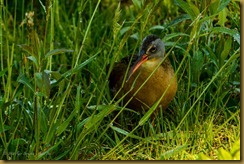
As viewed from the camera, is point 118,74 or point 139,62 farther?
point 118,74

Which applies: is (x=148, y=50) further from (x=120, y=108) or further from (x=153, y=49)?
(x=120, y=108)

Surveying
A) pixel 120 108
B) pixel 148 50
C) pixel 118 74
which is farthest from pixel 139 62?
pixel 120 108

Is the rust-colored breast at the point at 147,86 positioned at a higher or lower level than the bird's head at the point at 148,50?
lower

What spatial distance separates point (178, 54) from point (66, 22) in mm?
920

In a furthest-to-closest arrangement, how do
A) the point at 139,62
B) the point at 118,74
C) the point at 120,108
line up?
1. the point at 118,74
2. the point at 139,62
3. the point at 120,108

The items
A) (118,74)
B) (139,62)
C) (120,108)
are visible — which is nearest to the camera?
(120,108)

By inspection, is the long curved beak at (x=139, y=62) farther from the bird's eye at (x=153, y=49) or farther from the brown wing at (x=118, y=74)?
the brown wing at (x=118, y=74)

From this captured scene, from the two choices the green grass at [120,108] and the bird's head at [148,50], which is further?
the bird's head at [148,50]

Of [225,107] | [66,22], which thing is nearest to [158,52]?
[225,107]

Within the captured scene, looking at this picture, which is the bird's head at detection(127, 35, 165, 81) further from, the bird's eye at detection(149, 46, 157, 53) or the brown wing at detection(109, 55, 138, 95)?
the brown wing at detection(109, 55, 138, 95)

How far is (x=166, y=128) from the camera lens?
3.24 metres

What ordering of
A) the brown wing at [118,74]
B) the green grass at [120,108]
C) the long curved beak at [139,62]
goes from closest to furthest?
the green grass at [120,108] < the long curved beak at [139,62] < the brown wing at [118,74]

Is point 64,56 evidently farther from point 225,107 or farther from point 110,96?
point 225,107

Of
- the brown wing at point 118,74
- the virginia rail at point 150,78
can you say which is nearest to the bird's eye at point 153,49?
the virginia rail at point 150,78
